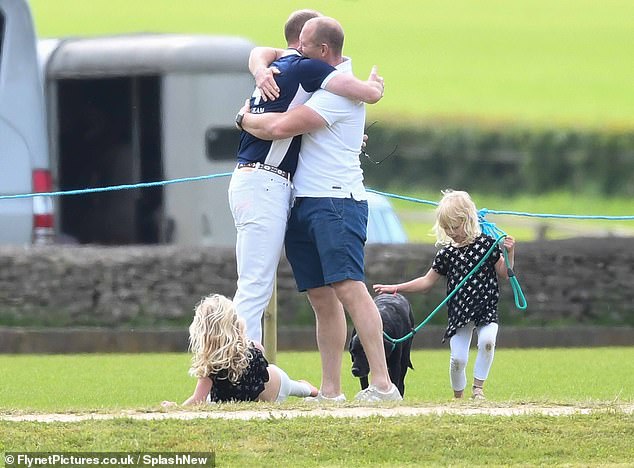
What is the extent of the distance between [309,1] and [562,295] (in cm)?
2260

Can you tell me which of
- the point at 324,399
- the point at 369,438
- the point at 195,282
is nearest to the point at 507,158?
the point at 195,282

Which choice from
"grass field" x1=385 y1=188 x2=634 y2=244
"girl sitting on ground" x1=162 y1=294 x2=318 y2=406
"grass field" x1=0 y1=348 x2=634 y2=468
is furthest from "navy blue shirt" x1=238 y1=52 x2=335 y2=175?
"grass field" x1=385 y1=188 x2=634 y2=244

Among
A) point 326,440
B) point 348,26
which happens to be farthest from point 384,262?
point 348,26

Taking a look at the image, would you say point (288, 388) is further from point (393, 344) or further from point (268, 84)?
point (268, 84)

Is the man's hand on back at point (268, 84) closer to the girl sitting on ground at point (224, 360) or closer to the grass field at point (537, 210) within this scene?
the girl sitting on ground at point (224, 360)

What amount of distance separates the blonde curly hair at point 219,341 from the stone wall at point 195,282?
6.72 m

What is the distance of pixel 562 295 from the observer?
16.4m

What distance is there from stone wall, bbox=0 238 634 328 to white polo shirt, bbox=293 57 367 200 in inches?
255

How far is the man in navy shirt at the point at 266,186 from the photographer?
939 cm

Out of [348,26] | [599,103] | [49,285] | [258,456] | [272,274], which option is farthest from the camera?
[348,26]

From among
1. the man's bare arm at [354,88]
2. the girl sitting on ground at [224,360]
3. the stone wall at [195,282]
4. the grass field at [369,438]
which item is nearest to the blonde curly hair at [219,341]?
the girl sitting on ground at [224,360]

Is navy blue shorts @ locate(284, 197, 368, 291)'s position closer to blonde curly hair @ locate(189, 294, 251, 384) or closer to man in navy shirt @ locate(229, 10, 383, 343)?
man in navy shirt @ locate(229, 10, 383, 343)

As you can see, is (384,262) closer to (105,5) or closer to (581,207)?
(581,207)

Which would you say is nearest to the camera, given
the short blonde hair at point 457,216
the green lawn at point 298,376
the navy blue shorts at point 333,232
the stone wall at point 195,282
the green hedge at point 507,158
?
the navy blue shorts at point 333,232
